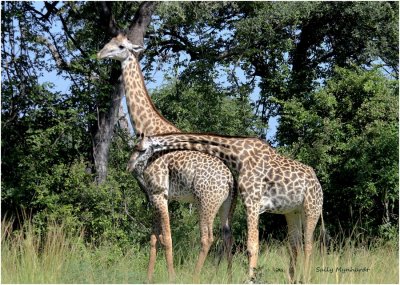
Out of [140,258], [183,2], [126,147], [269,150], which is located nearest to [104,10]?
[183,2]

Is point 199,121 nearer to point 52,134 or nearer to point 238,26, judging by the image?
point 238,26

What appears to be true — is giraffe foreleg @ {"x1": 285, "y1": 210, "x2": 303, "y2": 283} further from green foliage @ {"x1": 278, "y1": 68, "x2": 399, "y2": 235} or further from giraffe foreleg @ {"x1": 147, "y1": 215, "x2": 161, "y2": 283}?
green foliage @ {"x1": 278, "y1": 68, "x2": 399, "y2": 235}

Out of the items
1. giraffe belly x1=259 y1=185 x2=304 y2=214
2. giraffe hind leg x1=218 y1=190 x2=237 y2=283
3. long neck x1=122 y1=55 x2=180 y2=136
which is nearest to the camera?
giraffe belly x1=259 y1=185 x2=304 y2=214

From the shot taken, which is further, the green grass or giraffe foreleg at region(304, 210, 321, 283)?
giraffe foreleg at region(304, 210, 321, 283)

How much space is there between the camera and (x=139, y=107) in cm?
951

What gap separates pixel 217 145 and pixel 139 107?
5.41 feet

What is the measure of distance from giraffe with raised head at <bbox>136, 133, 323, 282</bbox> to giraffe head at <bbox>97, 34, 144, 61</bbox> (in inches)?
65.6

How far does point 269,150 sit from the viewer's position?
27.2 ft

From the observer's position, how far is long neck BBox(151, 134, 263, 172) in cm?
812

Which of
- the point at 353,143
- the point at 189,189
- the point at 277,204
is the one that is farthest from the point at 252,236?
the point at 353,143

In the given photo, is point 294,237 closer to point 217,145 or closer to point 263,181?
point 263,181

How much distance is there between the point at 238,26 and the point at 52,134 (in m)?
3.71

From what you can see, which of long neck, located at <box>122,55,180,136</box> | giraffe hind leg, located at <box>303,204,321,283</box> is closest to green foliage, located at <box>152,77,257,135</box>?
long neck, located at <box>122,55,180,136</box>

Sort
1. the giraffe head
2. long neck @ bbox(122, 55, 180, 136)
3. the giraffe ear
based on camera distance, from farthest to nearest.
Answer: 1. the giraffe ear
2. the giraffe head
3. long neck @ bbox(122, 55, 180, 136)
